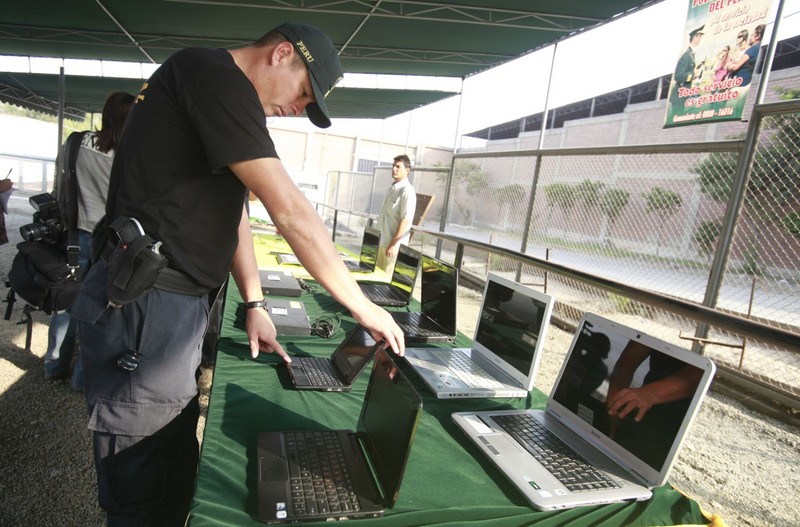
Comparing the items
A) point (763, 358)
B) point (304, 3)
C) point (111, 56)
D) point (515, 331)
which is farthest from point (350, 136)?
point (515, 331)

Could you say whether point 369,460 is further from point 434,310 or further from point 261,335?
point 434,310

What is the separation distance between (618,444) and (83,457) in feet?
8.13

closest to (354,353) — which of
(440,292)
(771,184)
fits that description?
(440,292)

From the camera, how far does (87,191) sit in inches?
109

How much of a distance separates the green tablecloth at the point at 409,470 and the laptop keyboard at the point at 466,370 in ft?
0.24

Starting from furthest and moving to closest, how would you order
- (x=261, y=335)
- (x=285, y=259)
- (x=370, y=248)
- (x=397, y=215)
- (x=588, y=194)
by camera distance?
(x=588, y=194) < (x=397, y=215) < (x=370, y=248) < (x=285, y=259) < (x=261, y=335)

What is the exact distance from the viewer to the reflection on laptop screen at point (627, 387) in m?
1.14

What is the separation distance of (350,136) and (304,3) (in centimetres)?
2135

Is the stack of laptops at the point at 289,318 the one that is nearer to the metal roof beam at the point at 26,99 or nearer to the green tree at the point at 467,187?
the green tree at the point at 467,187

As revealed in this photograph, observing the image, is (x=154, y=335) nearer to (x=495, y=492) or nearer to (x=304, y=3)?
(x=495, y=492)

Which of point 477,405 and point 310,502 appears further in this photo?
point 477,405

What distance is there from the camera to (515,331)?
1751mm

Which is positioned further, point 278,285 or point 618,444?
point 278,285

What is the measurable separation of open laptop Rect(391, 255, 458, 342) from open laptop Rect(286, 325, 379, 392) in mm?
430
